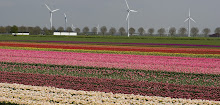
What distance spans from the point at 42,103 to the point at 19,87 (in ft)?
12.1

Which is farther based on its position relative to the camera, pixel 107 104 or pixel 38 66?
pixel 38 66

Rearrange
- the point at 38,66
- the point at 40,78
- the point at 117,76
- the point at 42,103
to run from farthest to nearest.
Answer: the point at 38,66, the point at 117,76, the point at 40,78, the point at 42,103

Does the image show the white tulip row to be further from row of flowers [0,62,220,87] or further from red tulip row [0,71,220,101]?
row of flowers [0,62,220,87]

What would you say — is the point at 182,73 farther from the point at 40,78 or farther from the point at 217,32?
the point at 217,32

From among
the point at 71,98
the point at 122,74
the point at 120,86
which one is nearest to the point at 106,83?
the point at 120,86

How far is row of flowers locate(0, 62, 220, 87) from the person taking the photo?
737 inches

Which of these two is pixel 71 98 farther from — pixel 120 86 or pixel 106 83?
pixel 106 83

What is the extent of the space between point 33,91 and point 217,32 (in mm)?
185076

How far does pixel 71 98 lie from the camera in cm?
1290

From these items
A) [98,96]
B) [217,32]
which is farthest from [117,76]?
[217,32]

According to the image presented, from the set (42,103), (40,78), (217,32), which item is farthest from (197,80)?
(217,32)

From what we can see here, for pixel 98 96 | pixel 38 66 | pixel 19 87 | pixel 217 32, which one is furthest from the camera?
pixel 217 32

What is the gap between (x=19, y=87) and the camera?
14984 mm

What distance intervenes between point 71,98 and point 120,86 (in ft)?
13.1
